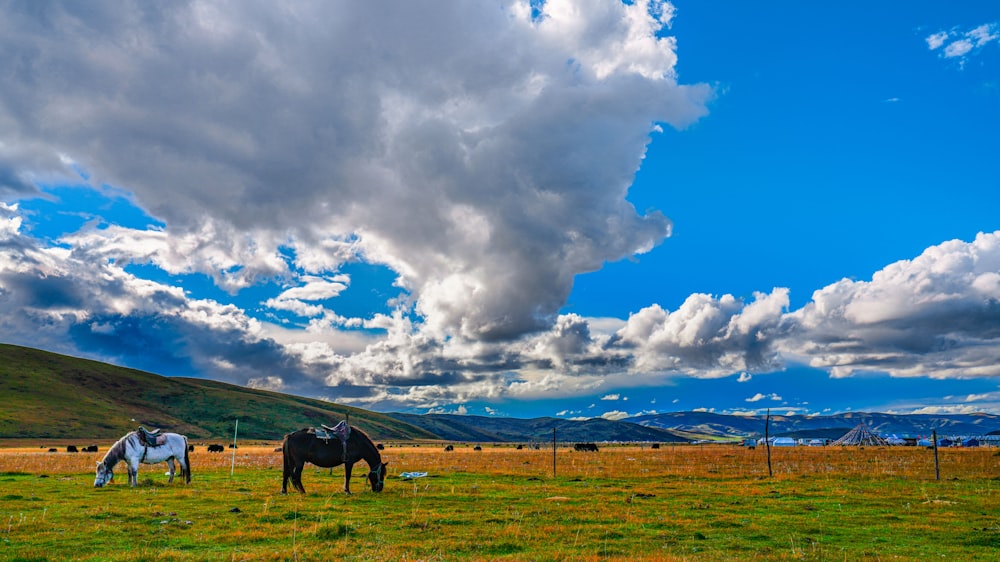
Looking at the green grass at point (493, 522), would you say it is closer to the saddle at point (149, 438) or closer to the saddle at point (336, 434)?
the saddle at point (149, 438)

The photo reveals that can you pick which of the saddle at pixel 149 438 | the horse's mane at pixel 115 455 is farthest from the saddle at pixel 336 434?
the horse's mane at pixel 115 455

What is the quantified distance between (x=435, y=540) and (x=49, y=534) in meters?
11.2

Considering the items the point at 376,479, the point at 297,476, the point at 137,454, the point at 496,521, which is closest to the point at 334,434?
the point at 297,476

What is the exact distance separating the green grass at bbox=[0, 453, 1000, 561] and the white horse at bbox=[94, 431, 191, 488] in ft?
3.10

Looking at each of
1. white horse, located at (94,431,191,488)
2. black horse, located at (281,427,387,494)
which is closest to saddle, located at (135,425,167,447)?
white horse, located at (94,431,191,488)

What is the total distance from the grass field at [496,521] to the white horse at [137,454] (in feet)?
3.24

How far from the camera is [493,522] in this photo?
778 inches

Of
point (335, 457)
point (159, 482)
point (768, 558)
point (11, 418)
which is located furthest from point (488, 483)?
point (11, 418)

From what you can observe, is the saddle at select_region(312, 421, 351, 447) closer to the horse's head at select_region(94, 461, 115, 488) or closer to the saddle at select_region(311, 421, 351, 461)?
the saddle at select_region(311, 421, 351, 461)

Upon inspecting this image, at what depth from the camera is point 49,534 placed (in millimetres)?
17031

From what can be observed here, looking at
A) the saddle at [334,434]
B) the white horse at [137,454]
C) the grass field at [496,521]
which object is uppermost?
the saddle at [334,434]

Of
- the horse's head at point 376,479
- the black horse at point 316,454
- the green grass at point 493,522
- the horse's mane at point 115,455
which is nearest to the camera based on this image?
→ the green grass at point 493,522

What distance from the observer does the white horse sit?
30.0 m

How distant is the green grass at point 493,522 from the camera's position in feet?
50.0
